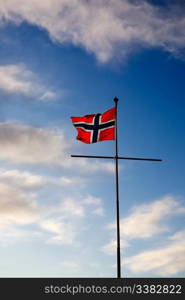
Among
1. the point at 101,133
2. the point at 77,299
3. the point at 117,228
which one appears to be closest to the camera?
the point at 77,299

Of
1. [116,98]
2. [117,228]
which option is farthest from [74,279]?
[116,98]

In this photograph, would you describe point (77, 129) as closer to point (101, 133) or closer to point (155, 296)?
point (101, 133)

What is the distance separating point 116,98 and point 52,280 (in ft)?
54.2

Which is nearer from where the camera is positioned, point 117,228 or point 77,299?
point 77,299

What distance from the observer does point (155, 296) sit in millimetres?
19594

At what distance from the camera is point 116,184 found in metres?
29.2

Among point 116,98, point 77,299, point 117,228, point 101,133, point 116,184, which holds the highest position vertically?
point 116,98

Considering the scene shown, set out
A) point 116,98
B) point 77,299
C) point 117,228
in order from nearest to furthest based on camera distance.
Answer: point 77,299
point 117,228
point 116,98

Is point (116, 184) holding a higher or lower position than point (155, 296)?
higher

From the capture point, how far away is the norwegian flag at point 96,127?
30.0 m

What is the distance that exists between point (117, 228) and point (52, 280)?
850 cm

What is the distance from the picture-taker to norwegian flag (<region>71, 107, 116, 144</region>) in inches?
1182

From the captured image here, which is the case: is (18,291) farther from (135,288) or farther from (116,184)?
(116,184)

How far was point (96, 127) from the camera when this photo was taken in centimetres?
3027
